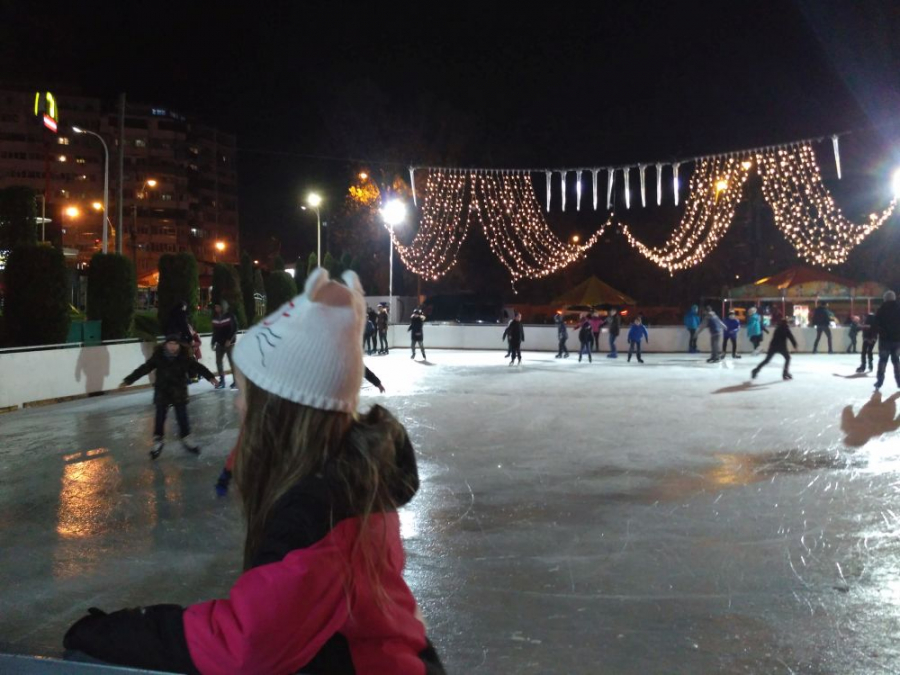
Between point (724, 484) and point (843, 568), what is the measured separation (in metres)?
2.35

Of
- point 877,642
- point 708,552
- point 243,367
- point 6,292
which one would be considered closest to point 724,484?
point 708,552

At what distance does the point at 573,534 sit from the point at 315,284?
14.9 ft

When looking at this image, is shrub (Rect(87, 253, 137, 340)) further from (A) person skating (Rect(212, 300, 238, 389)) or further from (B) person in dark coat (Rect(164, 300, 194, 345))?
(B) person in dark coat (Rect(164, 300, 194, 345))

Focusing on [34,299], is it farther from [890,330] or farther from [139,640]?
[890,330]

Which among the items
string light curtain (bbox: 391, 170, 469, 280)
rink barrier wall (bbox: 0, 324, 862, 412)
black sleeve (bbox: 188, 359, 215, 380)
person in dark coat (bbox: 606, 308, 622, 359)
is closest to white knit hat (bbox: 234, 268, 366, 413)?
black sleeve (bbox: 188, 359, 215, 380)

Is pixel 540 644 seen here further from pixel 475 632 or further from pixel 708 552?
pixel 708 552

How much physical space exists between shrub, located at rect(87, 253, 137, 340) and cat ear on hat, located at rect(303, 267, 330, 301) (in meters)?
16.8

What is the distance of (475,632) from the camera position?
12.7 feet

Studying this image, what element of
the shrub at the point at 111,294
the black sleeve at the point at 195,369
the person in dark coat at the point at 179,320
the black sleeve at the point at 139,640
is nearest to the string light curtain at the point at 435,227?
the shrub at the point at 111,294

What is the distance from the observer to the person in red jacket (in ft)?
4.18

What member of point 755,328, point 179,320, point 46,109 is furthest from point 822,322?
point 46,109

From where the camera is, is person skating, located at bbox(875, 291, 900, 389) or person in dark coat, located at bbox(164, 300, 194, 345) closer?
person in dark coat, located at bbox(164, 300, 194, 345)

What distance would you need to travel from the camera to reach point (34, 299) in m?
14.6

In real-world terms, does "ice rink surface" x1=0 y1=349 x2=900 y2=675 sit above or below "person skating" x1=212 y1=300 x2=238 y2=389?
below
